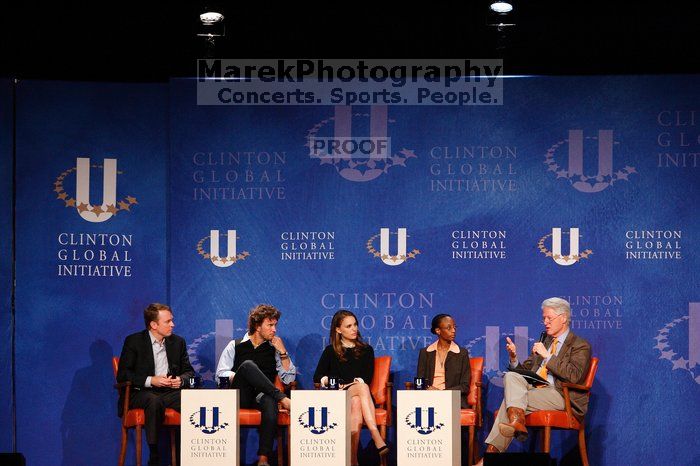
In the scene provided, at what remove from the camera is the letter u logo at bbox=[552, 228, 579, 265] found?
24.9 ft

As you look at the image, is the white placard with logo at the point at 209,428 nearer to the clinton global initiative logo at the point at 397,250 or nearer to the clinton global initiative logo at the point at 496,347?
the clinton global initiative logo at the point at 397,250

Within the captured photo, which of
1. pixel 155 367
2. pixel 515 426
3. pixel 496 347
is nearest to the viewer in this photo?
pixel 515 426

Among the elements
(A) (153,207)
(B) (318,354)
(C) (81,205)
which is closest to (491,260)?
(B) (318,354)

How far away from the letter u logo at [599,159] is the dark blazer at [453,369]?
1654mm

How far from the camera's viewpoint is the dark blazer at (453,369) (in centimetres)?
712

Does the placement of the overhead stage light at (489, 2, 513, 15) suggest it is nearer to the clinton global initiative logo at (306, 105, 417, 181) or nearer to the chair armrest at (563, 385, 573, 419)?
the clinton global initiative logo at (306, 105, 417, 181)

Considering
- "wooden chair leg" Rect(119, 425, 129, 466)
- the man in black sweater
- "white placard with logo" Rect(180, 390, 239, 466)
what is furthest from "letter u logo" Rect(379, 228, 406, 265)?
"wooden chair leg" Rect(119, 425, 129, 466)

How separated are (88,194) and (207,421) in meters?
2.44

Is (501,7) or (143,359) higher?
(501,7)

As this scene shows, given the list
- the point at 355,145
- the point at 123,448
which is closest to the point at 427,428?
the point at 123,448

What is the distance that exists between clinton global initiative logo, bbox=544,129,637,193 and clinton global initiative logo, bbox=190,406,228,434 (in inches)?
129

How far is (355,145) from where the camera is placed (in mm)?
7781

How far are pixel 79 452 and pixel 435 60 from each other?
4247mm

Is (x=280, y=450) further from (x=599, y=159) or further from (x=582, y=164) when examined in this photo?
(x=599, y=159)
